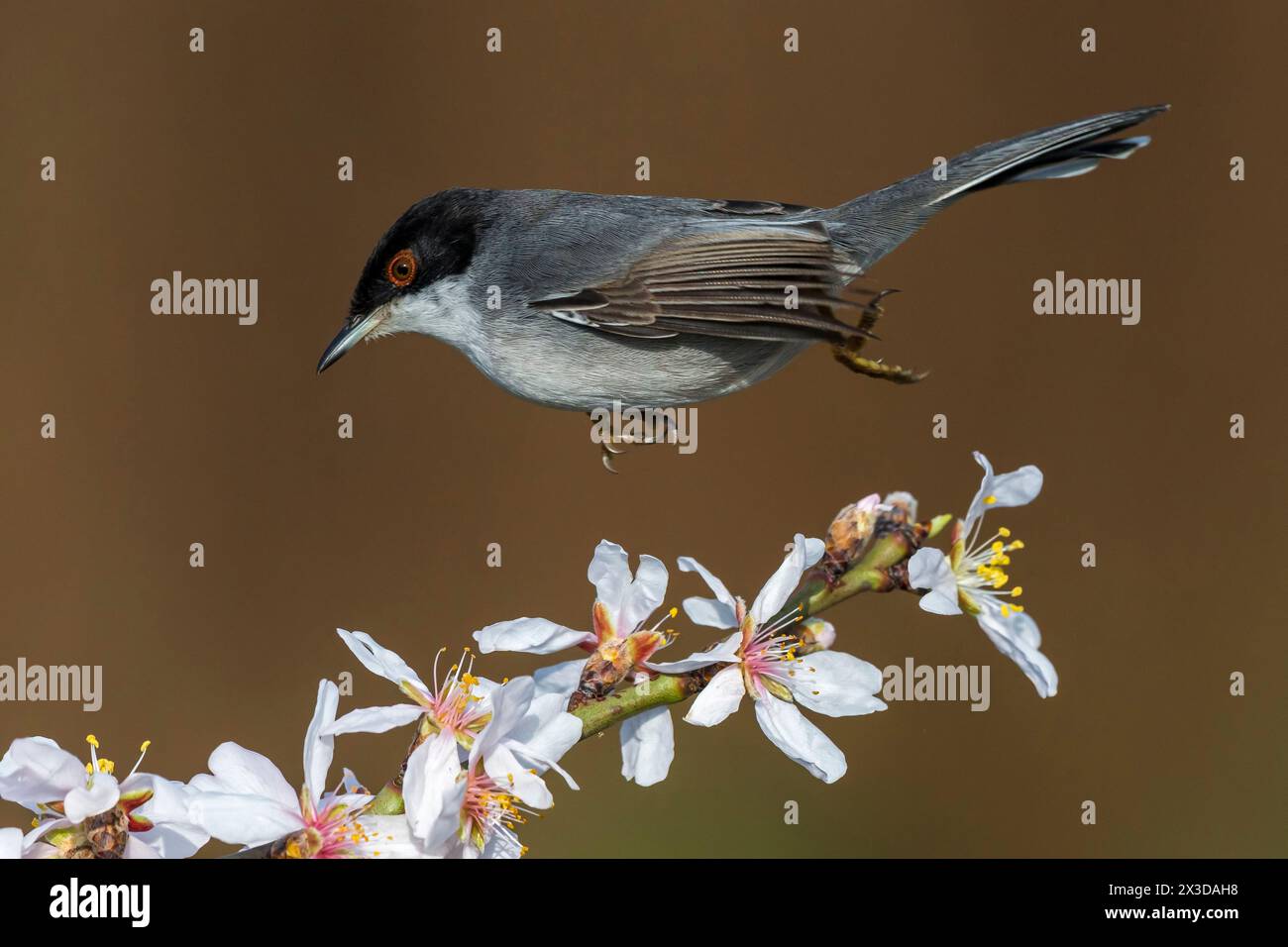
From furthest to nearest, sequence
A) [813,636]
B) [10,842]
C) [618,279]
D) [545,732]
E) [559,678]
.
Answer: [618,279]
[813,636]
[559,678]
[545,732]
[10,842]

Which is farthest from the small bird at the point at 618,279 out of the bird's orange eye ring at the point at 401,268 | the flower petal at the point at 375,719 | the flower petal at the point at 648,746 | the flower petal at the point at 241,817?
the flower petal at the point at 241,817

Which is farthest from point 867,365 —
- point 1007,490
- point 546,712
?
point 546,712

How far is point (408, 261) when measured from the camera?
88.0 inches

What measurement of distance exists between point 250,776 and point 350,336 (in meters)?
1.15

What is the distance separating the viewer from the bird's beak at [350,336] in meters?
2.19

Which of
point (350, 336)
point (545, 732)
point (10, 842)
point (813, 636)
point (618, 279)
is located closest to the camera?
point (10, 842)

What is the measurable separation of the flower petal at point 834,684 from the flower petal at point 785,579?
0.11 meters

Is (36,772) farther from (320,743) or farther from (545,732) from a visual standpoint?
(545,732)

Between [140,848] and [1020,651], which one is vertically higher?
[1020,651]

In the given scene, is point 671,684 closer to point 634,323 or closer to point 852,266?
point 634,323

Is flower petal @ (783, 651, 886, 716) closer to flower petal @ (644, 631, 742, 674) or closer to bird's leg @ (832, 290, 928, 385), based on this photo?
flower petal @ (644, 631, 742, 674)

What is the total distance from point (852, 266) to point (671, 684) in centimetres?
130

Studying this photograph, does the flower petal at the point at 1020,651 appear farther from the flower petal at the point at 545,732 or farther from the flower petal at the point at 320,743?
the flower petal at the point at 320,743

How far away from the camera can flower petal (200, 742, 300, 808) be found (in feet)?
3.97
